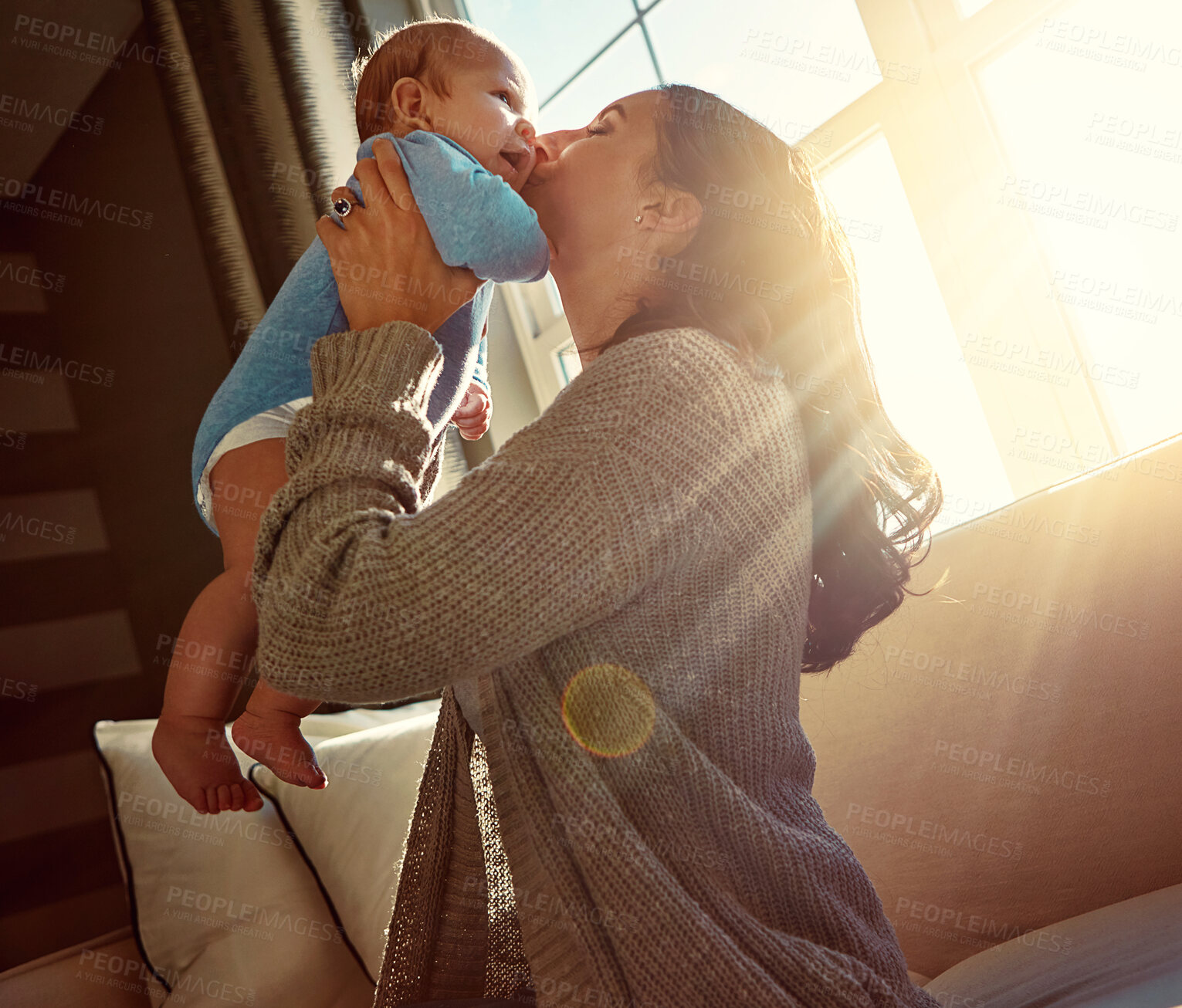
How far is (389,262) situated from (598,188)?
35 centimetres

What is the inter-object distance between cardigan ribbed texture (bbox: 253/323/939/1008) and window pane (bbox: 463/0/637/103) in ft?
5.82

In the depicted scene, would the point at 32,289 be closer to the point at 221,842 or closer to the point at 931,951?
the point at 221,842

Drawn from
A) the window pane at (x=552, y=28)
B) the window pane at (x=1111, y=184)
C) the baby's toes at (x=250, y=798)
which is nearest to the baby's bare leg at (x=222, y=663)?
the baby's toes at (x=250, y=798)

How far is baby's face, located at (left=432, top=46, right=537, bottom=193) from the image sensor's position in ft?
3.87

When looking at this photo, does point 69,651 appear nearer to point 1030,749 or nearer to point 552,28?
point 1030,749

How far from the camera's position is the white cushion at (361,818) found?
4.36 ft

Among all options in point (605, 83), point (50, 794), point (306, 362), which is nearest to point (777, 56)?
point (605, 83)

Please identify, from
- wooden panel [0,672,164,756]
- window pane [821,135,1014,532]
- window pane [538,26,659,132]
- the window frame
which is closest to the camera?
the window frame

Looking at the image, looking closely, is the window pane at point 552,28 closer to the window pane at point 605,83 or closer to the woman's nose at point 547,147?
the window pane at point 605,83

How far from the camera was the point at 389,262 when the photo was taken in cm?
83

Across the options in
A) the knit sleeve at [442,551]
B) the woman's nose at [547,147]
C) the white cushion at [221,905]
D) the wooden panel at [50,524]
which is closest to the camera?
the knit sleeve at [442,551]

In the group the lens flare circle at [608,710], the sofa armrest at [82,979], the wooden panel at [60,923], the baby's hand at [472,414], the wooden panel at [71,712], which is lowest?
the sofa armrest at [82,979]

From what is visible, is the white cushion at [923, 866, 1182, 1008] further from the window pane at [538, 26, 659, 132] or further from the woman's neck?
the window pane at [538, 26, 659, 132]

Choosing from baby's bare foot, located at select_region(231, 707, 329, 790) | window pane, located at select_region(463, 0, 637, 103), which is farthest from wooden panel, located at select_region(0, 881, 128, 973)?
window pane, located at select_region(463, 0, 637, 103)
